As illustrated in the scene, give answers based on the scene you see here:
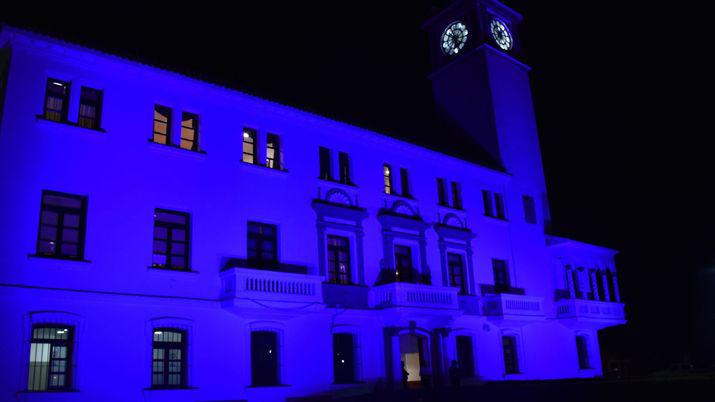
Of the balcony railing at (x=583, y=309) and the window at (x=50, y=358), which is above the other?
the balcony railing at (x=583, y=309)

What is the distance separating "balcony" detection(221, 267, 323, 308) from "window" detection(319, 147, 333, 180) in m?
5.42

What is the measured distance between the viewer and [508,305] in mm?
32375

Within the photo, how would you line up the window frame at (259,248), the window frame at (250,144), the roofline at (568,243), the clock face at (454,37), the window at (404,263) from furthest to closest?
the clock face at (454,37) < the roofline at (568,243) < the window at (404,263) < the window frame at (250,144) < the window frame at (259,248)

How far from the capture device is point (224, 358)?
Result: 22.7 m

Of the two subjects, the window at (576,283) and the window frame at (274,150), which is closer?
the window frame at (274,150)

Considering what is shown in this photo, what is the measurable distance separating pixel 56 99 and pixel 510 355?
25.3m

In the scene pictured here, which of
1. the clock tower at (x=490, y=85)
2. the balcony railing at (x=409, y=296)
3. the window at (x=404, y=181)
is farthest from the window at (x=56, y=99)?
the clock tower at (x=490, y=85)

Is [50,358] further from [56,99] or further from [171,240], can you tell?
[56,99]

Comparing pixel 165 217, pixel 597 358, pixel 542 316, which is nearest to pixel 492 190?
A: pixel 542 316

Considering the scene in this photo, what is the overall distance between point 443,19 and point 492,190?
15055 mm

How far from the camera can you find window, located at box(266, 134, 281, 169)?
2636 cm

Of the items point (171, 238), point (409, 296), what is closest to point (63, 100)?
point (171, 238)

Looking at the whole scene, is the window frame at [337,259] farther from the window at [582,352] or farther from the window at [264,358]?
the window at [582,352]

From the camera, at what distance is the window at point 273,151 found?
86.5ft
